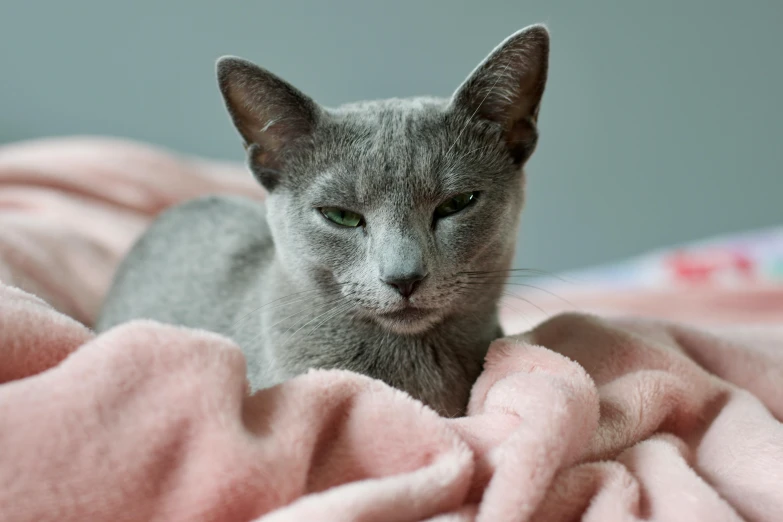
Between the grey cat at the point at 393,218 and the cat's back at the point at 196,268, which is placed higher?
the grey cat at the point at 393,218

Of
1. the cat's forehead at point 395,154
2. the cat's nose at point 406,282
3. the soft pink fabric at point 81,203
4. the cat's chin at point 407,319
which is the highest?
the cat's forehead at point 395,154

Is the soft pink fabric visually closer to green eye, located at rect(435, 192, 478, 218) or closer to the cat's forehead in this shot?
the cat's forehead

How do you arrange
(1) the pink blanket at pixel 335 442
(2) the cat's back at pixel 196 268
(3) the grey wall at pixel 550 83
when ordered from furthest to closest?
1. (3) the grey wall at pixel 550 83
2. (2) the cat's back at pixel 196 268
3. (1) the pink blanket at pixel 335 442

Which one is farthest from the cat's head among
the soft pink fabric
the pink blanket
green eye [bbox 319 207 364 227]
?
the soft pink fabric

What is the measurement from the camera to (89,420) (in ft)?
1.92

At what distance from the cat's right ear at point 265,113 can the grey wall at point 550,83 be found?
172 centimetres

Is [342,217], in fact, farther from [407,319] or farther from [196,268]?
[196,268]

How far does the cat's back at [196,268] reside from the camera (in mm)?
1200

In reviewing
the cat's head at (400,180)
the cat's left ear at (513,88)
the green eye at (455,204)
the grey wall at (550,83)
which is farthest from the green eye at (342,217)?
the grey wall at (550,83)

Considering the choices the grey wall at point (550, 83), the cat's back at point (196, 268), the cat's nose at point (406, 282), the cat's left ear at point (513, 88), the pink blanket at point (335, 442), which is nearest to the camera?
the pink blanket at point (335, 442)

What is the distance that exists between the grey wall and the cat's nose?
6.57 ft

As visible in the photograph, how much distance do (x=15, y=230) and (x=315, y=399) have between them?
932 mm

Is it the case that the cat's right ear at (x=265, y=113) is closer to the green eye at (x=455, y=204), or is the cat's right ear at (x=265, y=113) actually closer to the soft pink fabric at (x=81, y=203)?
the green eye at (x=455, y=204)

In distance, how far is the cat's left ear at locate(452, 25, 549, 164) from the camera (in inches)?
36.7
